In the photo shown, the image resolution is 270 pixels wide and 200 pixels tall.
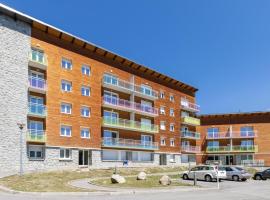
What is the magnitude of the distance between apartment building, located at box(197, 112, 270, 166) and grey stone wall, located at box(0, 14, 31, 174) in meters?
51.3

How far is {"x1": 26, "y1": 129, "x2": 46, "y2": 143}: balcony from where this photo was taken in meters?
43.5

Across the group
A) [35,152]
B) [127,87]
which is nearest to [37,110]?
[35,152]

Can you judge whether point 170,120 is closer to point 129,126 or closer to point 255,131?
point 129,126

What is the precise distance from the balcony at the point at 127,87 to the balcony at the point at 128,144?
6.99 m

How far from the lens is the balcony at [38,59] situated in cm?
4450

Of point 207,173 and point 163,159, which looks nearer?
point 207,173

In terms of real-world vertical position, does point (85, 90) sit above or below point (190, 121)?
above

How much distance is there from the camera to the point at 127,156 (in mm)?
60594

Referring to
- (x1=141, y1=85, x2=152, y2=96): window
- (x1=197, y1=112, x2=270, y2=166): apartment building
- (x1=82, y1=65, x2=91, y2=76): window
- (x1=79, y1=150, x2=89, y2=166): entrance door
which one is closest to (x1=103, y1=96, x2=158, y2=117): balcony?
(x1=141, y1=85, x2=152, y2=96): window

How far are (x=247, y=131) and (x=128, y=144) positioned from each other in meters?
33.1

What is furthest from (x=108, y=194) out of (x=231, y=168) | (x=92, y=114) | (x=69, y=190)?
(x=92, y=114)

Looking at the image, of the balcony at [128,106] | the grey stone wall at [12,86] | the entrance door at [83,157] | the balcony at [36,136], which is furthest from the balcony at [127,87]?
the grey stone wall at [12,86]

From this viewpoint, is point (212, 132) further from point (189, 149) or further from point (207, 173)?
point (207, 173)

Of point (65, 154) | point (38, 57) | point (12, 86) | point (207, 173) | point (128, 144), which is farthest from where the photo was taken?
point (128, 144)
